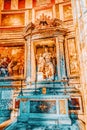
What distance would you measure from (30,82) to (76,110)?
2.36m

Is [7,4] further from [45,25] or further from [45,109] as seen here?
[45,109]

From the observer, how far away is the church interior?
23.6ft

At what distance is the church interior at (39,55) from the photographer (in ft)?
23.6

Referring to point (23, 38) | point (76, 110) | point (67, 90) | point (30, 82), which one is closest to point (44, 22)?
point (23, 38)

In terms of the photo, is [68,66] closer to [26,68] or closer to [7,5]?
[26,68]

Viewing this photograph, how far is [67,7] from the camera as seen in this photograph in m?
9.38

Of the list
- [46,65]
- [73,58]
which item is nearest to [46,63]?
[46,65]

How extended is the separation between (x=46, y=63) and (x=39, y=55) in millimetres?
623

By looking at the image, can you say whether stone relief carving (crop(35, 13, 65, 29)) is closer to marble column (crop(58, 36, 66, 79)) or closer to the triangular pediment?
the triangular pediment

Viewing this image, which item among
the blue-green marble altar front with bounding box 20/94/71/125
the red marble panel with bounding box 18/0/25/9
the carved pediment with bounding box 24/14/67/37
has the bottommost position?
the blue-green marble altar front with bounding box 20/94/71/125

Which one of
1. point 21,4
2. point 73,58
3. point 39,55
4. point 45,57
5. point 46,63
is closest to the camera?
point 73,58

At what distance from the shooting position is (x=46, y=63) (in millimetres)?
8492

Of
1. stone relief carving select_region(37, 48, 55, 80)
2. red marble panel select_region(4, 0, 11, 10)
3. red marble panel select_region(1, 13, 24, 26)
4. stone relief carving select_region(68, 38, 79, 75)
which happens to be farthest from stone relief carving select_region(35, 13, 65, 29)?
red marble panel select_region(4, 0, 11, 10)

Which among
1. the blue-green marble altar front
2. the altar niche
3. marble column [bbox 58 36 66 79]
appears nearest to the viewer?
the blue-green marble altar front
